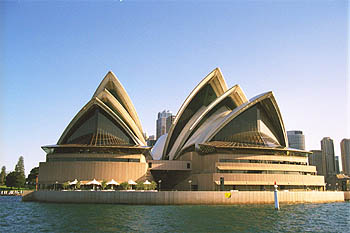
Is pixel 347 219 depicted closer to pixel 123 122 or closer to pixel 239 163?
pixel 239 163

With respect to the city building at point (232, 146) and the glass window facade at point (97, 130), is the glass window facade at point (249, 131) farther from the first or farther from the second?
the glass window facade at point (97, 130)

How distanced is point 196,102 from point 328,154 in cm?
11413

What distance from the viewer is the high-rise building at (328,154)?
152 metres

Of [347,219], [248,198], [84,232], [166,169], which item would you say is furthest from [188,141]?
[84,232]

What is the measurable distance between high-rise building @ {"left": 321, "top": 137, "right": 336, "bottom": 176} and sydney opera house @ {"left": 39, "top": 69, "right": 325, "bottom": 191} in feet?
326

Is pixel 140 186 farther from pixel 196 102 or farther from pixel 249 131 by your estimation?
pixel 196 102

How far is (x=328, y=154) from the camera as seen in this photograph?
15588cm

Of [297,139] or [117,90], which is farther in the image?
[297,139]

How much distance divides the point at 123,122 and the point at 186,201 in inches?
892

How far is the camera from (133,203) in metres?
47.2

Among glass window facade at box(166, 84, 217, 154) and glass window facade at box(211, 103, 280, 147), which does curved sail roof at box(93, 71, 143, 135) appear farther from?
glass window facade at box(211, 103, 280, 147)

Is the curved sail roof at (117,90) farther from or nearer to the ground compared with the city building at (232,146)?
farther from the ground

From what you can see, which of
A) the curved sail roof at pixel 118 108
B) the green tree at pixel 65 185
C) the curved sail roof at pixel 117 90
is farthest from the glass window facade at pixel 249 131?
the green tree at pixel 65 185

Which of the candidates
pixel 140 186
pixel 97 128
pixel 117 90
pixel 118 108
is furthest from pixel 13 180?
pixel 140 186
